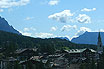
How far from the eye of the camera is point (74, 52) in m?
108

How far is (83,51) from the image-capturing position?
105000 mm

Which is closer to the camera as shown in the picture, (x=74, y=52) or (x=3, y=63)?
(x=3, y=63)

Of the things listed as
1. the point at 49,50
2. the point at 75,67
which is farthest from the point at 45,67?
the point at 49,50

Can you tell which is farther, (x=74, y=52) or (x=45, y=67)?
(x=74, y=52)

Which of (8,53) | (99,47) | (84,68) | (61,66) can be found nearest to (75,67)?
(61,66)

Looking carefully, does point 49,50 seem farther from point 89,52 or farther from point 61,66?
point 61,66

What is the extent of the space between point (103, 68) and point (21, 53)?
4610 centimetres

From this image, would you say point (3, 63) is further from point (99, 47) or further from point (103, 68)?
point (99, 47)

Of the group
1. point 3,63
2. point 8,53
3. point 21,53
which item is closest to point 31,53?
point 21,53

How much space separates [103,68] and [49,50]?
62.5 metres

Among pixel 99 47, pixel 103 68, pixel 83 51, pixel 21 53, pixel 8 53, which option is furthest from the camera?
pixel 99 47

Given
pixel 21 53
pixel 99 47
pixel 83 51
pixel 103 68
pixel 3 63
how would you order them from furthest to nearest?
pixel 99 47, pixel 83 51, pixel 21 53, pixel 3 63, pixel 103 68

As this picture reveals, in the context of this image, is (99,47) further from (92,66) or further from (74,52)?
(92,66)

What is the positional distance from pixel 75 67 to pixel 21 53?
28.5m
